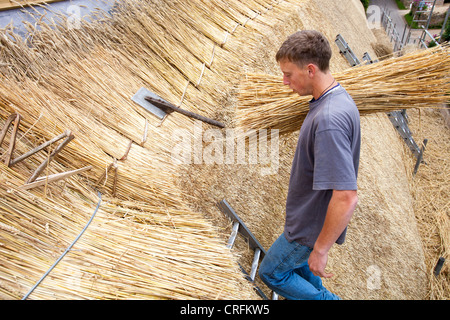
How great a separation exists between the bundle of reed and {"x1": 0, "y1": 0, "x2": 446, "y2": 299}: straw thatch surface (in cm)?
21

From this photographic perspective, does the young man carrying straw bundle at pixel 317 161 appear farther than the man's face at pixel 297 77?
No

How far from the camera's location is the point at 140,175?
1571 mm

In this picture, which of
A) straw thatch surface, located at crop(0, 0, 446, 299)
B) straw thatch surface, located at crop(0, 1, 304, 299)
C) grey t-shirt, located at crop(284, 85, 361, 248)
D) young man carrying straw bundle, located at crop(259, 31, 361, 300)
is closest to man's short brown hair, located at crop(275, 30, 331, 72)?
young man carrying straw bundle, located at crop(259, 31, 361, 300)

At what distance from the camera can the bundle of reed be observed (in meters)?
1.71

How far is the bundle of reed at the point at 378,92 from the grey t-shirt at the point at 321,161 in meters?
0.36

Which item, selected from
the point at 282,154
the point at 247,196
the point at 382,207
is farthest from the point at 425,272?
the point at 247,196
